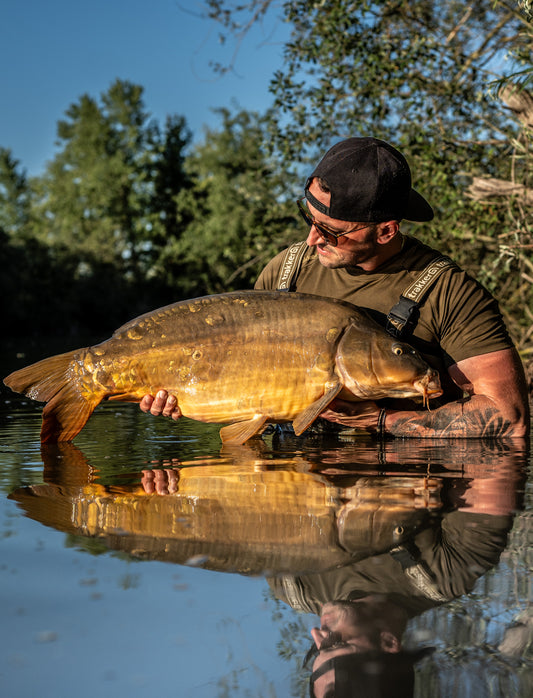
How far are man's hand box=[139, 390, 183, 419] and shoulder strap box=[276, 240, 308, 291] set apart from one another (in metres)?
1.16

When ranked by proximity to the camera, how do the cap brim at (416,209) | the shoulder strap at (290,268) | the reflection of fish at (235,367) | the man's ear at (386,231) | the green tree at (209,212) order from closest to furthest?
1. the reflection of fish at (235,367)
2. the man's ear at (386,231)
3. the cap brim at (416,209)
4. the shoulder strap at (290,268)
5. the green tree at (209,212)

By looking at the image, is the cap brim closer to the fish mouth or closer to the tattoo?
the fish mouth

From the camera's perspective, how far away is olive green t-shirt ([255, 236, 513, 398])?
14.5ft

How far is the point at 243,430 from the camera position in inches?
163

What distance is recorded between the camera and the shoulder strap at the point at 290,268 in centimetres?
492

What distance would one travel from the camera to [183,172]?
166 ft

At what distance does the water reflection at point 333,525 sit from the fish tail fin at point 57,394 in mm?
181

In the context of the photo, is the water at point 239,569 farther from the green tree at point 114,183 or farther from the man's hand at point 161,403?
the green tree at point 114,183

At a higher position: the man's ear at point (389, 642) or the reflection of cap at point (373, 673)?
the man's ear at point (389, 642)

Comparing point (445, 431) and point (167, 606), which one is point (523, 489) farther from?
point (167, 606)

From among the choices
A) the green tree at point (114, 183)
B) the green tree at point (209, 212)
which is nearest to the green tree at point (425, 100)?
the green tree at point (209, 212)

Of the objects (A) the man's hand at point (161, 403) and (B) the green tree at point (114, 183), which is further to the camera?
(B) the green tree at point (114, 183)

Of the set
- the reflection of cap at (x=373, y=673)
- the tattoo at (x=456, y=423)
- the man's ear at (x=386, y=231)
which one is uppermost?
the man's ear at (x=386, y=231)

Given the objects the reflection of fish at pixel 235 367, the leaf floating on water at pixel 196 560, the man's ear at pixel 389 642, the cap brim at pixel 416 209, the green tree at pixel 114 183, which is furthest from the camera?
the green tree at pixel 114 183
